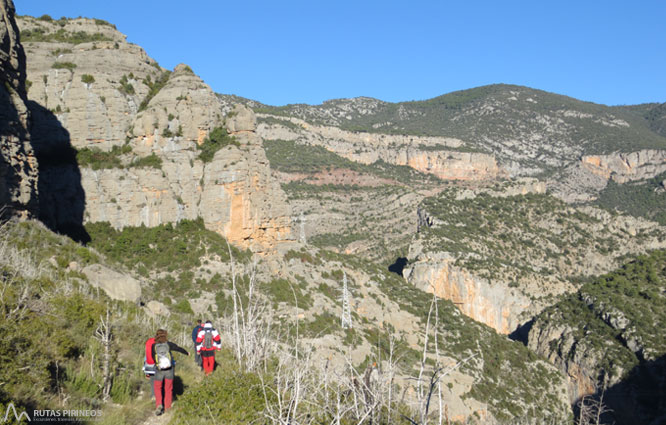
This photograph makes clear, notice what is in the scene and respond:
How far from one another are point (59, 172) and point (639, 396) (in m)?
42.8

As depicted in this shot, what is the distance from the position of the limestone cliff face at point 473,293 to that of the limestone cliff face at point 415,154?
2774 inches

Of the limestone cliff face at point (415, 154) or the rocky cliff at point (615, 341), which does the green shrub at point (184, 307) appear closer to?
the rocky cliff at point (615, 341)

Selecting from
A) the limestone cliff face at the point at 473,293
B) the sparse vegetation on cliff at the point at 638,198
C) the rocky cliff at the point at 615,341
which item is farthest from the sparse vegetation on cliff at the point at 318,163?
the rocky cliff at the point at 615,341

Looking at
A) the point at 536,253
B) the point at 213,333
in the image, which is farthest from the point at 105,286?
the point at 536,253

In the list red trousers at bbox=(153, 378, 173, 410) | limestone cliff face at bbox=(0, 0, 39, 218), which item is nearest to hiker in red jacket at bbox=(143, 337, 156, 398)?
red trousers at bbox=(153, 378, 173, 410)

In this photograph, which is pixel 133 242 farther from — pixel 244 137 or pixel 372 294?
pixel 372 294

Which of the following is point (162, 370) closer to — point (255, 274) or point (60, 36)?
point (255, 274)

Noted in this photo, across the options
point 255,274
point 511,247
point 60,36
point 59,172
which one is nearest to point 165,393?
point 255,274

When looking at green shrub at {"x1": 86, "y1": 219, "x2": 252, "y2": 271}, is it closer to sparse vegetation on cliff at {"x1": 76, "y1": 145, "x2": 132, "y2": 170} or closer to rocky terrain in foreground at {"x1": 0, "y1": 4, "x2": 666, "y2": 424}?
rocky terrain in foreground at {"x1": 0, "y1": 4, "x2": 666, "y2": 424}

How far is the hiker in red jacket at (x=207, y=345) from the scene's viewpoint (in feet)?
30.7

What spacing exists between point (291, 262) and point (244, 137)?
30.8 ft

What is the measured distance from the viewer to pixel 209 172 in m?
29.2

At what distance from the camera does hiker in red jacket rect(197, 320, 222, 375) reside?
937 centimetres

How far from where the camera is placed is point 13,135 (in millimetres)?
16844
